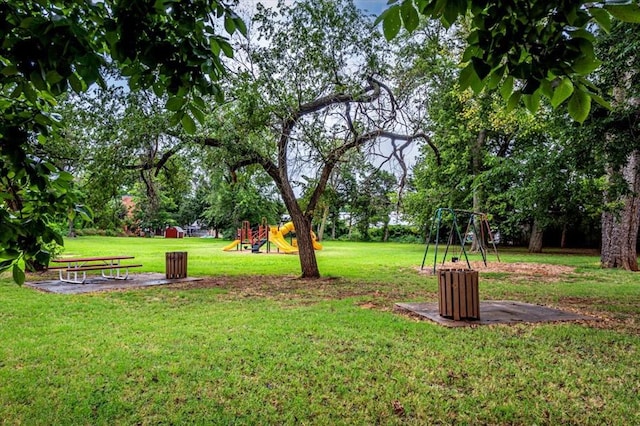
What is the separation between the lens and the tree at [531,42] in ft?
4.36

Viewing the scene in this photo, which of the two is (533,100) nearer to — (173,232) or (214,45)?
(214,45)

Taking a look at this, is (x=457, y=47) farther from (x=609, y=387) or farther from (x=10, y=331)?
(x=10, y=331)

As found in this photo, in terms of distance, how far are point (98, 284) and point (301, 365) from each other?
798 centimetres

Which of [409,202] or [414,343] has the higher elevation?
[409,202]

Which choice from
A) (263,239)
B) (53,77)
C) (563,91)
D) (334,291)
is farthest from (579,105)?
(263,239)

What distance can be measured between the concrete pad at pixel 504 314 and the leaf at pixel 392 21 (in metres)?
5.22

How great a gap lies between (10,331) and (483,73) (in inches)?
266

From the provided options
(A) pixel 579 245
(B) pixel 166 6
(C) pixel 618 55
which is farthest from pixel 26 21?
(A) pixel 579 245

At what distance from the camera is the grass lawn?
3.27 metres

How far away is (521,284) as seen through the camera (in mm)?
10539

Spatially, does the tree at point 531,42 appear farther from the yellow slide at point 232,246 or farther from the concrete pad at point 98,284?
the yellow slide at point 232,246

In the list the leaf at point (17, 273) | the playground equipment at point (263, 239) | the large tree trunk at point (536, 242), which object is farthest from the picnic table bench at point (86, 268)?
the large tree trunk at point (536, 242)

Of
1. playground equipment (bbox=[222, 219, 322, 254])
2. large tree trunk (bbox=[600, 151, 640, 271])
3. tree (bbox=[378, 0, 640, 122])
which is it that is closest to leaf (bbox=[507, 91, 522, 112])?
tree (bbox=[378, 0, 640, 122])

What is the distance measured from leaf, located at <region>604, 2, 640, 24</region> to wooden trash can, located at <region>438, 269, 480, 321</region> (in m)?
5.30
